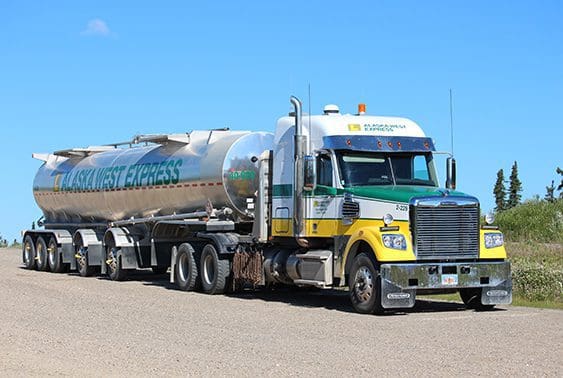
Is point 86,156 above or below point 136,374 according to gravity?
above

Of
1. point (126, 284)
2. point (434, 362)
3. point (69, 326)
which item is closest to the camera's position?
point (434, 362)

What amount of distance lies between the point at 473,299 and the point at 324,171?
3.65m

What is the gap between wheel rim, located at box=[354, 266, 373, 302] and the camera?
1755cm

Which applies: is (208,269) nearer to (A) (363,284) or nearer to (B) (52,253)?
(A) (363,284)

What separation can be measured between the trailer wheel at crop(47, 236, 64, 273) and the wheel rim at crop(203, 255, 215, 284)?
903 centimetres

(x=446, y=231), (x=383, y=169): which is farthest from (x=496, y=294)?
(x=383, y=169)

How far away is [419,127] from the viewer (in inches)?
785

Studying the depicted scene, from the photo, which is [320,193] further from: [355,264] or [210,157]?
[210,157]

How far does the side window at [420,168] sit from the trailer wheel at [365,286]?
2.28 metres

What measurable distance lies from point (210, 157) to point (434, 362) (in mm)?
11745

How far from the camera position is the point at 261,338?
1408cm

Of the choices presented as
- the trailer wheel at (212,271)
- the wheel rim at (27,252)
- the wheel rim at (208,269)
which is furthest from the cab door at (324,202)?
the wheel rim at (27,252)

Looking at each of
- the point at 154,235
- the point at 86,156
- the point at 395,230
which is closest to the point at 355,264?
the point at 395,230

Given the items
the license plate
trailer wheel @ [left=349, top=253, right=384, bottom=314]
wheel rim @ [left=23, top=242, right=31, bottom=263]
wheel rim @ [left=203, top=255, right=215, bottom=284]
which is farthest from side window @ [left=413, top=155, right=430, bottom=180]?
wheel rim @ [left=23, top=242, right=31, bottom=263]
